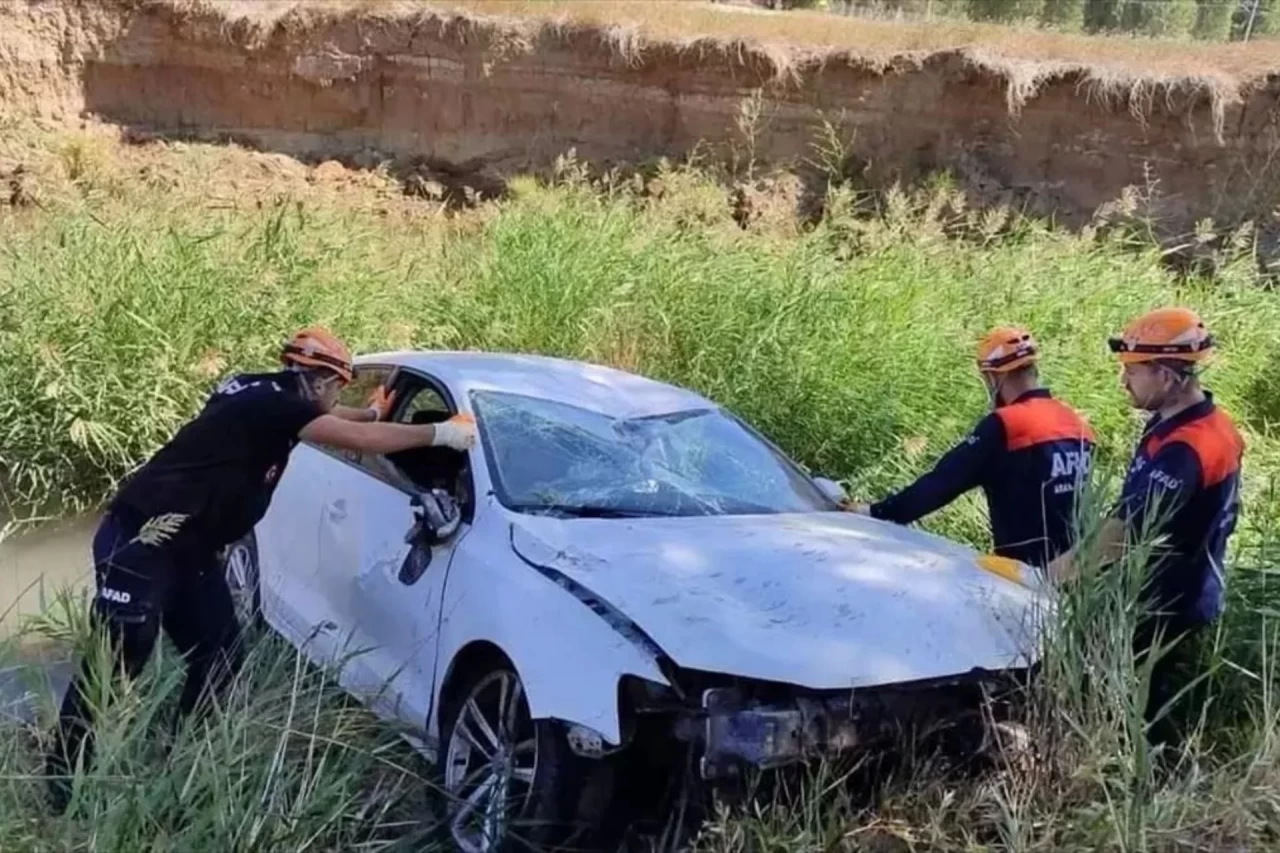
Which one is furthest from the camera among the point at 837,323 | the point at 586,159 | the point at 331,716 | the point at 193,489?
the point at 586,159

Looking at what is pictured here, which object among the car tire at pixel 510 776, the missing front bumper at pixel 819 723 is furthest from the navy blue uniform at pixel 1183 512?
the car tire at pixel 510 776

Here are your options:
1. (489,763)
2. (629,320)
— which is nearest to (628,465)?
(489,763)

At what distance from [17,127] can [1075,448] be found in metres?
15.5

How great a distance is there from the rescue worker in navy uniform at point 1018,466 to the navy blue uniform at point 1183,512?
2.32 ft

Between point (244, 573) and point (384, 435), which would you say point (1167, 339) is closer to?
point (384, 435)

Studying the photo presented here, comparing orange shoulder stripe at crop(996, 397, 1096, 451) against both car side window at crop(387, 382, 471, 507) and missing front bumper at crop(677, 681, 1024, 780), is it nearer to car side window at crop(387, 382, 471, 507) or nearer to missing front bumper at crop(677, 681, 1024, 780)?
missing front bumper at crop(677, 681, 1024, 780)

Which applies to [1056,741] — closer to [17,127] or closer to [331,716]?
[331,716]

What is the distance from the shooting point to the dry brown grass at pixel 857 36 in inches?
569

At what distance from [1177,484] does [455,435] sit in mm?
2313

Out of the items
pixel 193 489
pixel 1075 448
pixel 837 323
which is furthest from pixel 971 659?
pixel 837 323

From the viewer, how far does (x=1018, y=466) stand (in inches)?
196

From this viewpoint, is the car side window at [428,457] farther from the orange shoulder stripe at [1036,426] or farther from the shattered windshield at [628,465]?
the orange shoulder stripe at [1036,426]

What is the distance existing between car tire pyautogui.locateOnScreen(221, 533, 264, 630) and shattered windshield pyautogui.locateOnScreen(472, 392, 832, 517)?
1367 millimetres

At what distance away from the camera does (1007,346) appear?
5.14 meters
